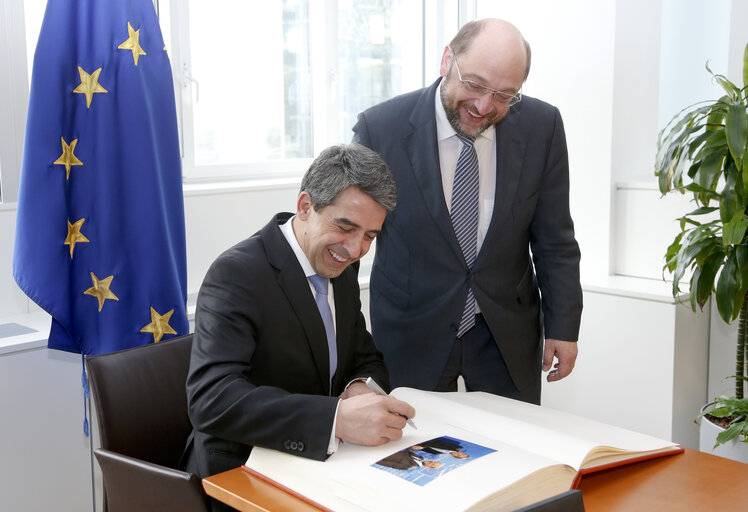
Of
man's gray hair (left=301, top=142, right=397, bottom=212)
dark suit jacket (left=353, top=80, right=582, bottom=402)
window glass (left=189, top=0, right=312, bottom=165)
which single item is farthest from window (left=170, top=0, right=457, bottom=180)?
man's gray hair (left=301, top=142, right=397, bottom=212)

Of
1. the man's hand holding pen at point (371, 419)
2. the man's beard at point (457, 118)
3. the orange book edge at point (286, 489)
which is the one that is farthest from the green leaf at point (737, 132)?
the orange book edge at point (286, 489)

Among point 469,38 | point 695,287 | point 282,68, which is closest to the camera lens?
point 469,38

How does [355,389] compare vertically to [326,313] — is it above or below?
below

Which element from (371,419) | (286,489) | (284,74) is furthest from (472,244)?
(284,74)

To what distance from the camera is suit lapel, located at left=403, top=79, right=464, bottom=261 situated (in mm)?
2188

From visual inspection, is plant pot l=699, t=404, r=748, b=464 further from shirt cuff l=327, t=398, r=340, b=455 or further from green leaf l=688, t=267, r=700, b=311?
shirt cuff l=327, t=398, r=340, b=455

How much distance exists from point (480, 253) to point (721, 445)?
1604 millimetres

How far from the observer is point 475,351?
2223 mm

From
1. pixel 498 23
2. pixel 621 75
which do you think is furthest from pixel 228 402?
pixel 621 75

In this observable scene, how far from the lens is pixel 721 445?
10.3ft

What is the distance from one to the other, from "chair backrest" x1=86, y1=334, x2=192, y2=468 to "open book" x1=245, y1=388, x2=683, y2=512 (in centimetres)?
59

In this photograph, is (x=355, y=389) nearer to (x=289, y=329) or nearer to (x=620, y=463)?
(x=289, y=329)

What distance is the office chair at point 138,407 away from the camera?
1.75 meters

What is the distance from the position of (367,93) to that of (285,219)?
273cm
